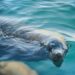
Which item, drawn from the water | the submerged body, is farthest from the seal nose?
the water

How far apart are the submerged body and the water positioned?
17 cm

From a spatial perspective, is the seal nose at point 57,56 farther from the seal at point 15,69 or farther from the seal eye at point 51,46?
the seal at point 15,69

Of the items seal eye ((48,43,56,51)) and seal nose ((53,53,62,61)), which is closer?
seal nose ((53,53,62,61))

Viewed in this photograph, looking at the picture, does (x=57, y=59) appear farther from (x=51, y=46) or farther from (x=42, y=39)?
(x=42, y=39)

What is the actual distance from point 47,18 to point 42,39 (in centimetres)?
202

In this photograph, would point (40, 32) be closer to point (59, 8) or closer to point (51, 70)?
point (51, 70)

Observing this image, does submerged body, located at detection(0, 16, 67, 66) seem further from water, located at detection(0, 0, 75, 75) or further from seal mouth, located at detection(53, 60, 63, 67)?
water, located at detection(0, 0, 75, 75)

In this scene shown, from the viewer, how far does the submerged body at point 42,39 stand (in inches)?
206

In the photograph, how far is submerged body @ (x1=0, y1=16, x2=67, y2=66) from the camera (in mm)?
5227

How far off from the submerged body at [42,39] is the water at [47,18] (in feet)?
0.56

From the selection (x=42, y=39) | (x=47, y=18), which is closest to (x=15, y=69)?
(x=42, y=39)

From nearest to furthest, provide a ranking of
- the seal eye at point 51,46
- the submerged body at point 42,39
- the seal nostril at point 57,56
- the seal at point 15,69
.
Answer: the seal at point 15,69
the seal nostril at point 57,56
the submerged body at point 42,39
the seal eye at point 51,46

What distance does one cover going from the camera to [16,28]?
21.6 ft

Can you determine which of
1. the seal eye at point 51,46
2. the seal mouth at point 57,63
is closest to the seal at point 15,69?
the seal mouth at point 57,63
